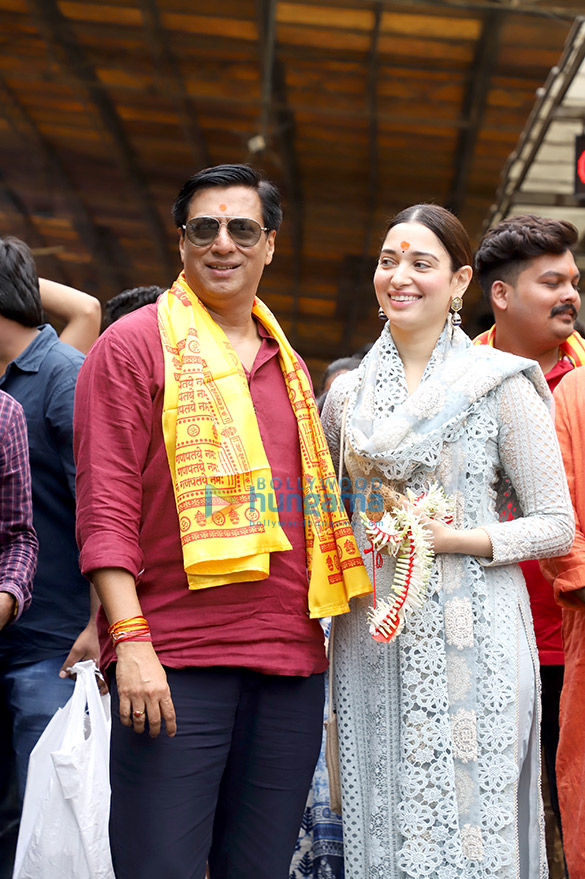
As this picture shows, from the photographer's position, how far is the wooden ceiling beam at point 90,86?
236 inches

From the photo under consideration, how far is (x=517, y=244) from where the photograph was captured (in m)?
3.21

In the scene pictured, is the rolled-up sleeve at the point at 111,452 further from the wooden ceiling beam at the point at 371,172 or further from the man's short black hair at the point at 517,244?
the wooden ceiling beam at the point at 371,172

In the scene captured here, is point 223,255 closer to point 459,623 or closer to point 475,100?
point 459,623

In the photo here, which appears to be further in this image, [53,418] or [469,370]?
[53,418]

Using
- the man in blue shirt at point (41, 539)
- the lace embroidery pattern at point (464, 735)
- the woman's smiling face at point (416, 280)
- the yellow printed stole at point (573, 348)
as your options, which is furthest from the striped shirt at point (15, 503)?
the yellow printed stole at point (573, 348)

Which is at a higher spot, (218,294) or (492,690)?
(218,294)

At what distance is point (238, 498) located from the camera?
89.8 inches

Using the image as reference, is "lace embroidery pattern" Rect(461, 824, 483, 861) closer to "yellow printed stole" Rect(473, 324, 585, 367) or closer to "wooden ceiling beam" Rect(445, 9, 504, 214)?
"yellow printed stole" Rect(473, 324, 585, 367)

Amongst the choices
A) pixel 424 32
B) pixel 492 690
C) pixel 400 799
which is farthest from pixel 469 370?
pixel 424 32

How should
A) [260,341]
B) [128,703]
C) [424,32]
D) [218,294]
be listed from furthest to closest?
1. [424,32]
2. [260,341]
3. [218,294]
4. [128,703]

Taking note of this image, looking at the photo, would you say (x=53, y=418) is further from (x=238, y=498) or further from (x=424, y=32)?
(x=424, y=32)

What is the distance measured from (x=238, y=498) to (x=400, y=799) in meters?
0.80

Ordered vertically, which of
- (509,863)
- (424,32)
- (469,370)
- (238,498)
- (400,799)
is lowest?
(509,863)

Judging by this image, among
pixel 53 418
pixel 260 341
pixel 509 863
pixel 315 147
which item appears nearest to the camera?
pixel 509 863
